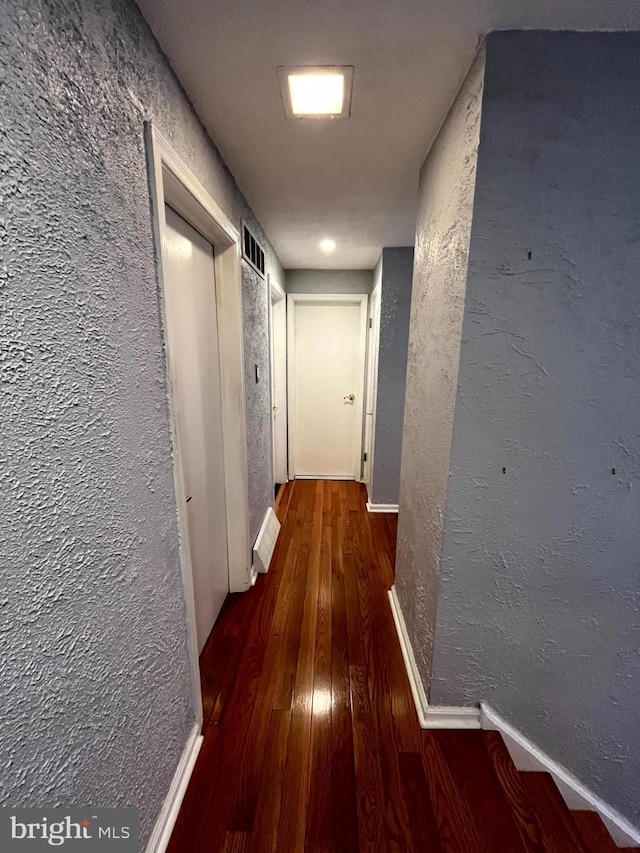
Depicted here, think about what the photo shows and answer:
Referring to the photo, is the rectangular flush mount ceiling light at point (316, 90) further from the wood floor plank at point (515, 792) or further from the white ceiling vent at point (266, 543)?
the wood floor plank at point (515, 792)

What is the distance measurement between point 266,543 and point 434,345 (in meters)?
1.68

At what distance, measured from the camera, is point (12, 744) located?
52 cm

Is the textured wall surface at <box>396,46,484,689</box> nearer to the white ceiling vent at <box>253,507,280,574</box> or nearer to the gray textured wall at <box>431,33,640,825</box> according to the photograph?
the gray textured wall at <box>431,33,640,825</box>

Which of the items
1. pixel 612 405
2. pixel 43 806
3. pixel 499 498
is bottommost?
pixel 43 806

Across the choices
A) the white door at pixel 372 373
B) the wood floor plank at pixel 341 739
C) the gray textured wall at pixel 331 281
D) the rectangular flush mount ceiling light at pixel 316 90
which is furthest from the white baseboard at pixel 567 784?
the gray textured wall at pixel 331 281

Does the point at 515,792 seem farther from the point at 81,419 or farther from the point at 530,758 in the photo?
the point at 81,419

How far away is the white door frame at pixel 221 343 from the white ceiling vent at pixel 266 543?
11cm

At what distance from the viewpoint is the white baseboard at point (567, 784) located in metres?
1.16

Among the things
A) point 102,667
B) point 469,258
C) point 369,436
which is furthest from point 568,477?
point 369,436

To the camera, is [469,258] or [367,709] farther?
[367,709]

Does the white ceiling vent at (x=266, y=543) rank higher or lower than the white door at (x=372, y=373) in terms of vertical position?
lower

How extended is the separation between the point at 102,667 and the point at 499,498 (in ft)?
3.68

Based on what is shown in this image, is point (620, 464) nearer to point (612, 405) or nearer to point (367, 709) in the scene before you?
point (612, 405)

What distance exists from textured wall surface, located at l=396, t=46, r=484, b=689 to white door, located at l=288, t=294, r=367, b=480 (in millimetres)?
1942
